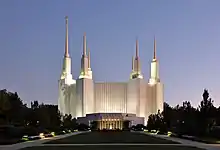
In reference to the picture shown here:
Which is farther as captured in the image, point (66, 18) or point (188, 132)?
point (66, 18)

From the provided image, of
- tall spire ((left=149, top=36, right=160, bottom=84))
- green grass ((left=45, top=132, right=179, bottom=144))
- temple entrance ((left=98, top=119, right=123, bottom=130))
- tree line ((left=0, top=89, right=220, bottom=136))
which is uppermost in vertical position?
tall spire ((left=149, top=36, right=160, bottom=84))

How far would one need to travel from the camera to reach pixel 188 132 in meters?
51.0

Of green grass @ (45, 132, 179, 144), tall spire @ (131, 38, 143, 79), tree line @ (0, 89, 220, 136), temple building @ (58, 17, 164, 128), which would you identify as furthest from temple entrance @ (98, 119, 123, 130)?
green grass @ (45, 132, 179, 144)

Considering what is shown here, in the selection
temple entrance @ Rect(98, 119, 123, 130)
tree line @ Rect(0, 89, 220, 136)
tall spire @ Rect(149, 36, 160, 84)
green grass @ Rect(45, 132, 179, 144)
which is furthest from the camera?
tall spire @ Rect(149, 36, 160, 84)

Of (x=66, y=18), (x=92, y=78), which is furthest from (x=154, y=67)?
(x=66, y=18)

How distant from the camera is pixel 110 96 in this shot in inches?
6240

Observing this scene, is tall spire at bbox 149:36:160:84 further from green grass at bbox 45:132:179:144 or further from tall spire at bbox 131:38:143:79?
green grass at bbox 45:132:179:144

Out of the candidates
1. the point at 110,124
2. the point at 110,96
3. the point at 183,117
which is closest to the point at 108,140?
the point at 183,117

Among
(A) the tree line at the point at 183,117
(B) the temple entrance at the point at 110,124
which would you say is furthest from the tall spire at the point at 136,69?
(A) the tree line at the point at 183,117

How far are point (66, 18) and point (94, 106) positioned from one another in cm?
3411

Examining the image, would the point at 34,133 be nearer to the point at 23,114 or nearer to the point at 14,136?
the point at 14,136

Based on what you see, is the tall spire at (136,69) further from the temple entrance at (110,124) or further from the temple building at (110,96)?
the temple entrance at (110,124)

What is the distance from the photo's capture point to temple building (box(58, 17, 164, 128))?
495ft

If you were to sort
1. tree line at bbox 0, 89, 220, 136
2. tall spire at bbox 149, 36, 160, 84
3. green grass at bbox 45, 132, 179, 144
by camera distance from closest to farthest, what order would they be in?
1. green grass at bbox 45, 132, 179, 144
2. tree line at bbox 0, 89, 220, 136
3. tall spire at bbox 149, 36, 160, 84
